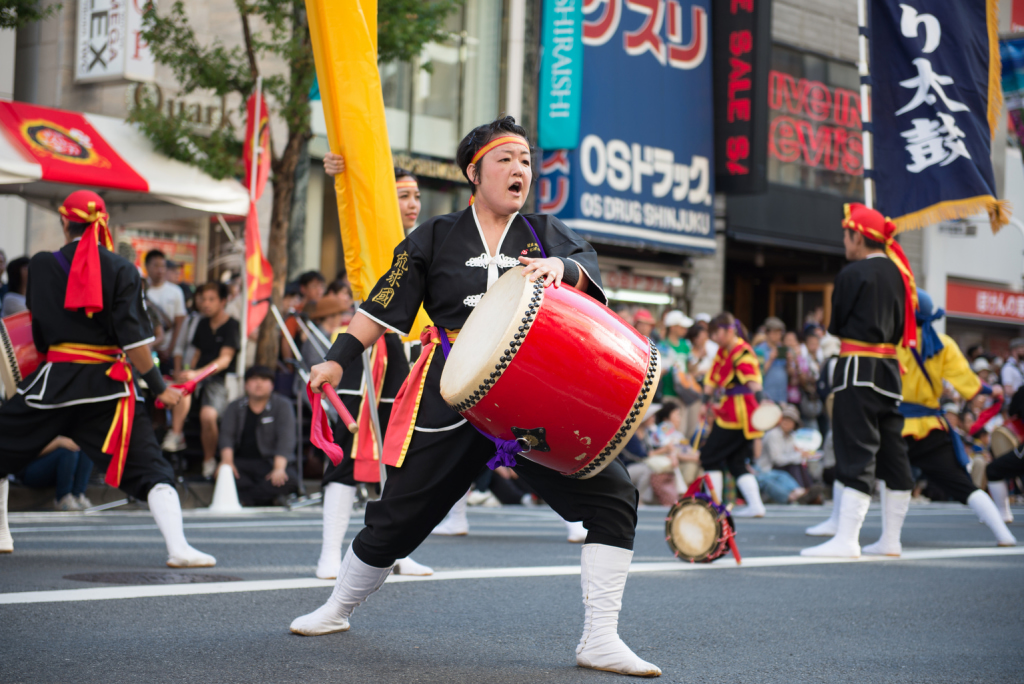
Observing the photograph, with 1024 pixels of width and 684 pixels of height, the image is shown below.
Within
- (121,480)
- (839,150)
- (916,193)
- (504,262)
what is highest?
(839,150)

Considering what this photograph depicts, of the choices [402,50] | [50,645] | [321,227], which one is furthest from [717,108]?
[50,645]

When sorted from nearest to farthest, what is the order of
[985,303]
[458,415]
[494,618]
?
[458,415] < [494,618] < [985,303]

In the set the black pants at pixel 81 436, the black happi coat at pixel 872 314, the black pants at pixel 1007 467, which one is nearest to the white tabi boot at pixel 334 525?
the black pants at pixel 81 436

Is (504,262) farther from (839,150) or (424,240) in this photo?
(839,150)

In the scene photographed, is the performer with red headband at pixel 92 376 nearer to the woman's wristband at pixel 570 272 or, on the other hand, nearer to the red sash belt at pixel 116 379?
the red sash belt at pixel 116 379

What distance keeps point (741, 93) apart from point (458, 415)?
18.5 metres

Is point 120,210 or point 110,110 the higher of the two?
point 110,110

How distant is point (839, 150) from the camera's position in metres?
24.4

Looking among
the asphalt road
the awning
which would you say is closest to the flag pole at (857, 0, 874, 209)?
the asphalt road

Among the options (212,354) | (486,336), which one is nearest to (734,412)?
(212,354)

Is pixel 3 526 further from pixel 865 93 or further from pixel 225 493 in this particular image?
pixel 865 93

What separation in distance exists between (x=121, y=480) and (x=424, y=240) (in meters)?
2.77

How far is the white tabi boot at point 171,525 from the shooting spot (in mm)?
5883

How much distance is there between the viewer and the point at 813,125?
78.4ft
